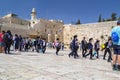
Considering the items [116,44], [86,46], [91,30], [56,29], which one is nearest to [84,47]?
[86,46]

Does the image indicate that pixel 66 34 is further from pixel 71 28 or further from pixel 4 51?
pixel 4 51

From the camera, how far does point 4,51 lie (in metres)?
14.2

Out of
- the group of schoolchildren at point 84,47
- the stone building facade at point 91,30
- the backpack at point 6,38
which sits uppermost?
the stone building facade at point 91,30

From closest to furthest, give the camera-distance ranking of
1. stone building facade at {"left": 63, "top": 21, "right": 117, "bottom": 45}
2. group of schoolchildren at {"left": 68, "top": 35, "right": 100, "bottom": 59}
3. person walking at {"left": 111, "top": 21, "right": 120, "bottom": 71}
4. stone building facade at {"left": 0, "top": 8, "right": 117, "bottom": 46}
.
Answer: person walking at {"left": 111, "top": 21, "right": 120, "bottom": 71}, group of schoolchildren at {"left": 68, "top": 35, "right": 100, "bottom": 59}, stone building facade at {"left": 63, "top": 21, "right": 117, "bottom": 45}, stone building facade at {"left": 0, "top": 8, "right": 117, "bottom": 46}

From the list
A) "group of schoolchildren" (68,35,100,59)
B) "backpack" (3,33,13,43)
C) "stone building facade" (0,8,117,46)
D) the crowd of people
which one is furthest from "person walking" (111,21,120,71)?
"stone building facade" (0,8,117,46)

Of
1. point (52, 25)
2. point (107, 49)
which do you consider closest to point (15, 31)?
point (52, 25)

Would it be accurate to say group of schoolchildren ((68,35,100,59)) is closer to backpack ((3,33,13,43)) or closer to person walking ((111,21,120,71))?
backpack ((3,33,13,43))

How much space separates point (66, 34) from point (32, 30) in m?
7.96

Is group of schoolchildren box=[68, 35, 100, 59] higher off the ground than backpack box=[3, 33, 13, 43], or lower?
lower

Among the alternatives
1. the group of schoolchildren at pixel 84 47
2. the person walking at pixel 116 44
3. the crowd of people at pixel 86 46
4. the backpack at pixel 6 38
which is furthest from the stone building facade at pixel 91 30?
the person walking at pixel 116 44

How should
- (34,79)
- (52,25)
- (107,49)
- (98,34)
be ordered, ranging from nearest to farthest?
(34,79), (107,49), (98,34), (52,25)

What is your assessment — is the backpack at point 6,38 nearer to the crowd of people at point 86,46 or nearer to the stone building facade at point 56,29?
the crowd of people at point 86,46

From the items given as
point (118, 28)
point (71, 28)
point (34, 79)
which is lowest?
point (34, 79)

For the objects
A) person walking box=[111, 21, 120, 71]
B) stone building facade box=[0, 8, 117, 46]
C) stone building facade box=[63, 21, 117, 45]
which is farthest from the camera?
stone building facade box=[0, 8, 117, 46]
